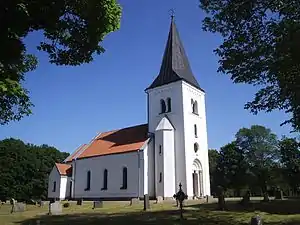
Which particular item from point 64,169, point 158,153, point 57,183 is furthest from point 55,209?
point 64,169

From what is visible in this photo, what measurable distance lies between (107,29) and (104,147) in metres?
32.9

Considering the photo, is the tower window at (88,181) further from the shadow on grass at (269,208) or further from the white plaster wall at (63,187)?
the shadow on grass at (269,208)

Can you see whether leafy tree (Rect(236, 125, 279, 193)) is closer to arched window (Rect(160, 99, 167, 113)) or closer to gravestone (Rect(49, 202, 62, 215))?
arched window (Rect(160, 99, 167, 113))

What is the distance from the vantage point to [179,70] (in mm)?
40125

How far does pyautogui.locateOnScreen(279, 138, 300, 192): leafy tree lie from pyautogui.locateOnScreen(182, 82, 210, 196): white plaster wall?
72.9 feet

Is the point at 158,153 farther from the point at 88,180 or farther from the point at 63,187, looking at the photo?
the point at 63,187

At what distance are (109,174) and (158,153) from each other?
23.2ft

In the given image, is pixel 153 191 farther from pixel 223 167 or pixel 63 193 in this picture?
pixel 223 167

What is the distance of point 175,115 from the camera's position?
37906mm

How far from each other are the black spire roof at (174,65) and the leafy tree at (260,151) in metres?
25.9

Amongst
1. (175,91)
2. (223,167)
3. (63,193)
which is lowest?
(63,193)

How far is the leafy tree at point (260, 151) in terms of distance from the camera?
2281 inches

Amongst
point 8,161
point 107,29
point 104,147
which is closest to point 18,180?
point 8,161

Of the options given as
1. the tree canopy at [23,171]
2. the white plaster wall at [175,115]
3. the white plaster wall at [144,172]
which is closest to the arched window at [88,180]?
the white plaster wall at [144,172]
